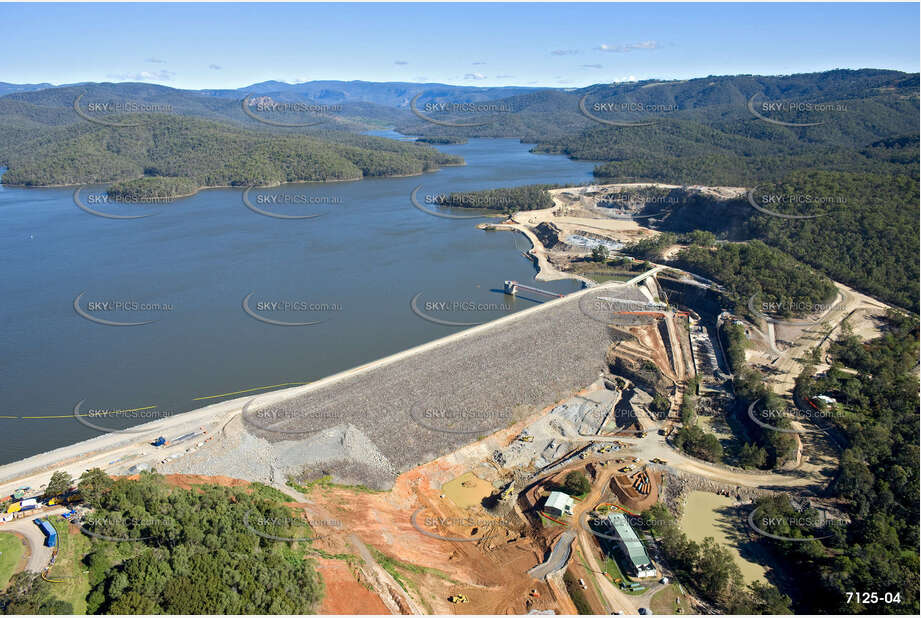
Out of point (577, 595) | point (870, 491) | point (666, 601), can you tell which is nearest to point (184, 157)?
point (577, 595)

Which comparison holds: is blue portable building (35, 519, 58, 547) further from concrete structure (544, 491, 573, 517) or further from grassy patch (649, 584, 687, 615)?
grassy patch (649, 584, 687, 615)

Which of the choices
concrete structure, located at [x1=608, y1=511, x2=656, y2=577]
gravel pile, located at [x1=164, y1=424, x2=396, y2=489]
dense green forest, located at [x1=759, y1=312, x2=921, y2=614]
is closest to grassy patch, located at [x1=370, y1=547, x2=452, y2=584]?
gravel pile, located at [x1=164, y1=424, x2=396, y2=489]

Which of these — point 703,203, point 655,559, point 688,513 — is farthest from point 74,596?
point 703,203

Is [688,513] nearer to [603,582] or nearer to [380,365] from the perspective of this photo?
[603,582]

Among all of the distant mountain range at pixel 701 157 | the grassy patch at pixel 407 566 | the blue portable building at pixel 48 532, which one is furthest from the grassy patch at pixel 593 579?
the distant mountain range at pixel 701 157

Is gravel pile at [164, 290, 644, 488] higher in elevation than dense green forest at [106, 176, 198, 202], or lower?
lower

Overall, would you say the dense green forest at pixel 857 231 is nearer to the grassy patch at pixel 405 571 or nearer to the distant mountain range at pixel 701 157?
the distant mountain range at pixel 701 157

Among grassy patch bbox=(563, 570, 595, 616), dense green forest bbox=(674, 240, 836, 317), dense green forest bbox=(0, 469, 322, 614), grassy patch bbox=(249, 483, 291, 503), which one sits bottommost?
grassy patch bbox=(563, 570, 595, 616)
